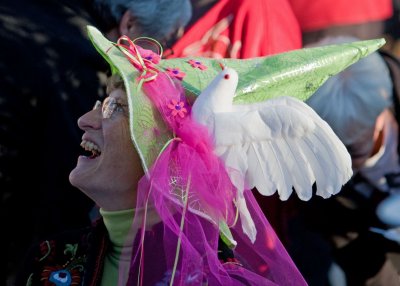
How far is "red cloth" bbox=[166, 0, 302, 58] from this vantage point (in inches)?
84.5

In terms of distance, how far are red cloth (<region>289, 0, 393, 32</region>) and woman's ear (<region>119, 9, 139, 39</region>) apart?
636mm

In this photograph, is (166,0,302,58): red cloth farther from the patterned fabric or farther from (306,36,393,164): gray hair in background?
the patterned fabric

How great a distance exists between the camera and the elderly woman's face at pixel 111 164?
4.79 ft

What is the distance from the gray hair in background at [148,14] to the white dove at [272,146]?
0.99 meters

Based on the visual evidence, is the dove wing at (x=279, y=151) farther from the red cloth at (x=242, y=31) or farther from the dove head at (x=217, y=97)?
the red cloth at (x=242, y=31)

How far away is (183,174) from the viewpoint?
4.47 feet

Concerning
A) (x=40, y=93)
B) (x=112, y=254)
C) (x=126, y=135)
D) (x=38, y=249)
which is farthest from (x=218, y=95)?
(x=40, y=93)

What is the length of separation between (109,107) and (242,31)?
2.72ft

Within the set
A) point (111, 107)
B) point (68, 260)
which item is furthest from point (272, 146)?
point (68, 260)

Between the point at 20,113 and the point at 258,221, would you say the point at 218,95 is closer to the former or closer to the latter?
the point at 258,221

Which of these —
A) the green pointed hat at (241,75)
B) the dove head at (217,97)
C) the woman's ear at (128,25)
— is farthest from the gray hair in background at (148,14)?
the dove head at (217,97)

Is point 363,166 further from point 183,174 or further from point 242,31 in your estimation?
point 183,174

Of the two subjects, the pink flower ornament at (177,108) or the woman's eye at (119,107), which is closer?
the pink flower ornament at (177,108)

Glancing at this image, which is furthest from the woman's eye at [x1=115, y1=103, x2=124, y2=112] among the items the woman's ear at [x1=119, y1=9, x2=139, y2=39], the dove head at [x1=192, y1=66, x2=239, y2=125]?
the woman's ear at [x1=119, y1=9, x2=139, y2=39]
